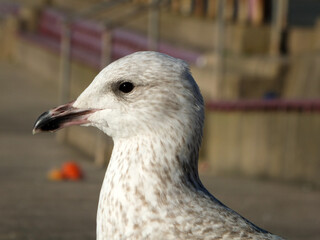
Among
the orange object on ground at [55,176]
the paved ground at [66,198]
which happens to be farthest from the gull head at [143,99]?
the orange object on ground at [55,176]

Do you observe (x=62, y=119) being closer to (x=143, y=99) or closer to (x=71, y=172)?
(x=143, y=99)

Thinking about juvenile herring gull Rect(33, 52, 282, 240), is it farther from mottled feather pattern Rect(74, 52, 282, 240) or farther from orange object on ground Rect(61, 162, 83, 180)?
orange object on ground Rect(61, 162, 83, 180)

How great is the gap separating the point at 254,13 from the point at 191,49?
1.34 m

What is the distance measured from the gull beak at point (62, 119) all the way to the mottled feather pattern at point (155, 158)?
0.04 meters

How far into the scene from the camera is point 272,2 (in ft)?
57.0

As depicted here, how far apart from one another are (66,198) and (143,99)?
16.8 ft

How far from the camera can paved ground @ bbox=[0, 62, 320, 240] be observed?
7422 millimetres

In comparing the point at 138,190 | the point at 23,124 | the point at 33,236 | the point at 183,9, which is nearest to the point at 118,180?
the point at 138,190

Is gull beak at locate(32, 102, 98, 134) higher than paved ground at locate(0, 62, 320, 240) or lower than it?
higher

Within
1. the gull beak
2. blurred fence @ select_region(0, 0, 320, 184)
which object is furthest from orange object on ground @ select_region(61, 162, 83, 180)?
the gull beak

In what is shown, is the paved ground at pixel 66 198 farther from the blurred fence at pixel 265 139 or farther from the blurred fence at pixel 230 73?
the blurred fence at pixel 230 73

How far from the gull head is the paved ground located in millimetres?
2942

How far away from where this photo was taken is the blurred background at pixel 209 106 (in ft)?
28.6

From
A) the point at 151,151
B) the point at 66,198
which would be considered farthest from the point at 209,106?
the point at 151,151
